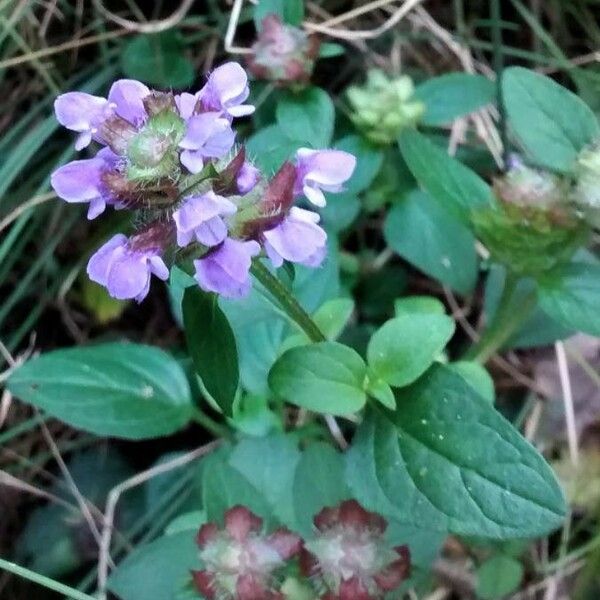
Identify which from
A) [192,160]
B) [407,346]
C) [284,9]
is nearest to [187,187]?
[192,160]

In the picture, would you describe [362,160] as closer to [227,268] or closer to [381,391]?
[381,391]

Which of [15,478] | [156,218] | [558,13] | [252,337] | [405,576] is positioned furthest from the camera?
[558,13]

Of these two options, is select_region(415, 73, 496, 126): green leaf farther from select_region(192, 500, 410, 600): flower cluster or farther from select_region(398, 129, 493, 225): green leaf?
select_region(192, 500, 410, 600): flower cluster

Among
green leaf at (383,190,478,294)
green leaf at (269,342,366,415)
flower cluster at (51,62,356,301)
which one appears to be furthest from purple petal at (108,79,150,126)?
green leaf at (383,190,478,294)

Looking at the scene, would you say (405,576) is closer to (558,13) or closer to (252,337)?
(252,337)

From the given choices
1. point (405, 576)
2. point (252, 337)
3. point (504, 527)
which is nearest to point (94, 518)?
point (252, 337)

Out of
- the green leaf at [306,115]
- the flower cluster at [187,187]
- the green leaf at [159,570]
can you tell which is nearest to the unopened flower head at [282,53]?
the green leaf at [306,115]
